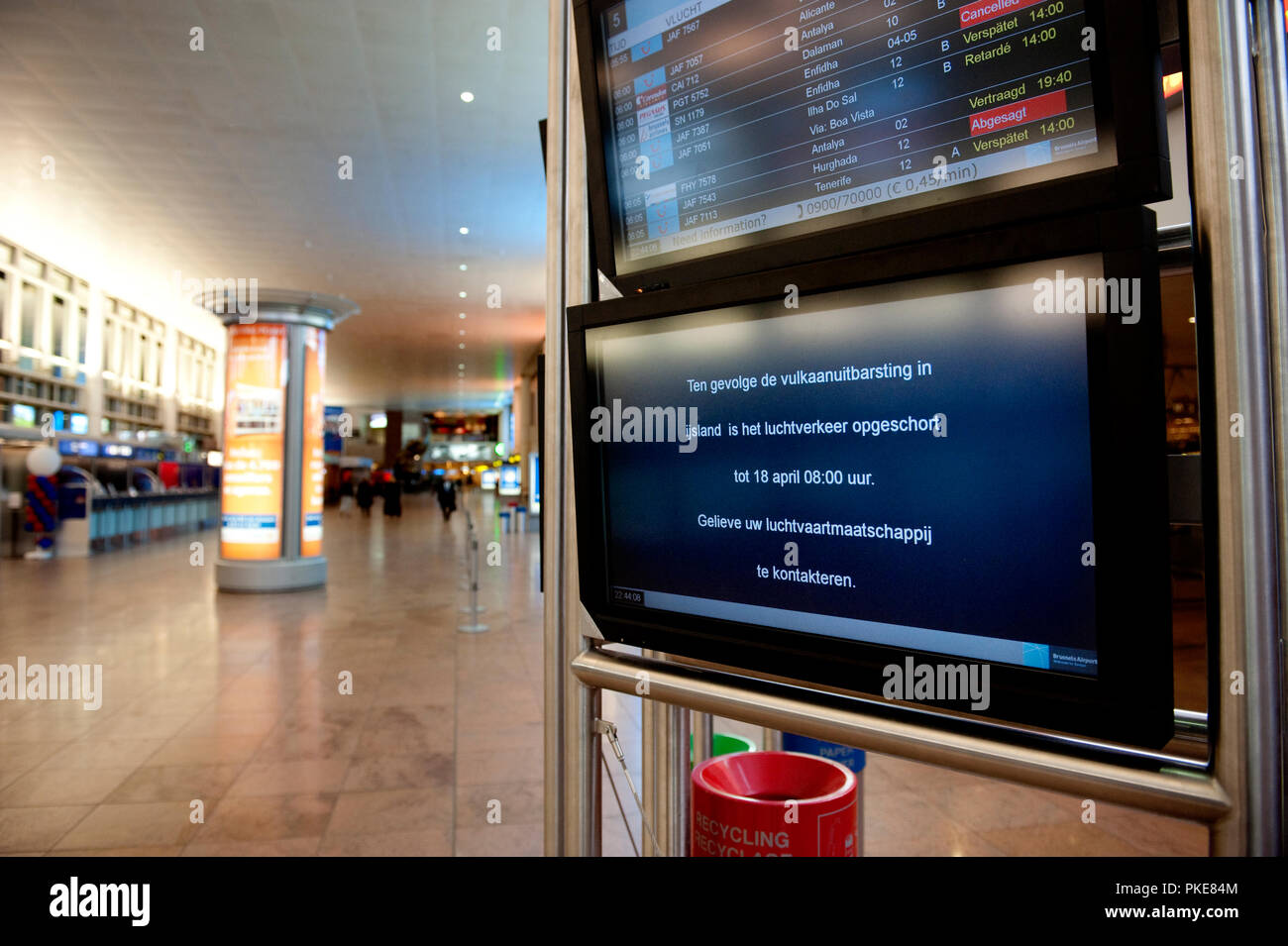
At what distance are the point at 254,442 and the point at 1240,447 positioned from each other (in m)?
12.1

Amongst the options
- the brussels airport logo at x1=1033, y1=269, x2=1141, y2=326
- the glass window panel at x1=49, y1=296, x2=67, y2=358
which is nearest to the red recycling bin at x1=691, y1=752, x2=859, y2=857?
the brussels airport logo at x1=1033, y1=269, x2=1141, y2=326

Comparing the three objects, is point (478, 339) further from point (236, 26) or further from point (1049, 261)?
point (1049, 261)

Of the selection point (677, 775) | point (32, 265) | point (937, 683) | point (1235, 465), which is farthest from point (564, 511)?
point (32, 265)

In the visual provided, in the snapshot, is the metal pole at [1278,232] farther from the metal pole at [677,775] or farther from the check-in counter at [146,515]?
the check-in counter at [146,515]

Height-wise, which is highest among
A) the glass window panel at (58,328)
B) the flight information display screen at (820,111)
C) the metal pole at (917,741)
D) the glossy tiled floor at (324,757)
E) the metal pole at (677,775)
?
the glass window panel at (58,328)

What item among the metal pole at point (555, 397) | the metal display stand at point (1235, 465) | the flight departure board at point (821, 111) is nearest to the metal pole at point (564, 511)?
the metal pole at point (555, 397)

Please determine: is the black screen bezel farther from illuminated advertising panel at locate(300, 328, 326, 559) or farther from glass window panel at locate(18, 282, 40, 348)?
glass window panel at locate(18, 282, 40, 348)

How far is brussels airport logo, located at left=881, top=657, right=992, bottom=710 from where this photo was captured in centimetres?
95

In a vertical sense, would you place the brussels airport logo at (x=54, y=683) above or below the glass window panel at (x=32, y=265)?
below

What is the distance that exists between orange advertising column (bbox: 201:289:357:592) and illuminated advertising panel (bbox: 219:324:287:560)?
13 millimetres

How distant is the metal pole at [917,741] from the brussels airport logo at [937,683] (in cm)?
4

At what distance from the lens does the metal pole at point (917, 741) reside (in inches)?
32.7

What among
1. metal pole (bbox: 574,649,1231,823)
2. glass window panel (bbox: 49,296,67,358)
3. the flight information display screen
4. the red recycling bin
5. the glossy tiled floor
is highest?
glass window panel (bbox: 49,296,67,358)

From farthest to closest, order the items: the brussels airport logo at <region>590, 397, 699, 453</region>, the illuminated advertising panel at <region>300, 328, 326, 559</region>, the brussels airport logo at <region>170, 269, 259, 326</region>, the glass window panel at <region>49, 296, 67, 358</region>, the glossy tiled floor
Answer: the glass window panel at <region>49, 296, 67, 358</region>
the illuminated advertising panel at <region>300, 328, 326, 559</region>
the brussels airport logo at <region>170, 269, 259, 326</region>
the glossy tiled floor
the brussels airport logo at <region>590, 397, 699, 453</region>
